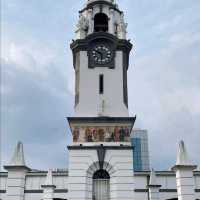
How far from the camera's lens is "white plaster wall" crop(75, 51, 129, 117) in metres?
34.5

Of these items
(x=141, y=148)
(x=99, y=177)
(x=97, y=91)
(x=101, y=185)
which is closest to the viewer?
(x=101, y=185)

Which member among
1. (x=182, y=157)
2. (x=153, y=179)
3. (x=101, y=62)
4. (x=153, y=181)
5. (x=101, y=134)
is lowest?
(x=153, y=181)

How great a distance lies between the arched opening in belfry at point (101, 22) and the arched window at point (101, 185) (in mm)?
14142

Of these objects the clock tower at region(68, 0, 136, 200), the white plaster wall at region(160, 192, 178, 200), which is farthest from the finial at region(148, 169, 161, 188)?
the clock tower at region(68, 0, 136, 200)

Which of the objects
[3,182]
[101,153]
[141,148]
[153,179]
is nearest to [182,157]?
[153,179]

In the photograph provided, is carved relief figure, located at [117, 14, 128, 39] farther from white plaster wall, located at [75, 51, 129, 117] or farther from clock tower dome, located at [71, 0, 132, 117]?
white plaster wall, located at [75, 51, 129, 117]

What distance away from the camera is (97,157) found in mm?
32719

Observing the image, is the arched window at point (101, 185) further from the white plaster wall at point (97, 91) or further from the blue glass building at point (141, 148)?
the blue glass building at point (141, 148)

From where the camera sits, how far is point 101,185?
1280 inches

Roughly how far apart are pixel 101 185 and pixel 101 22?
16.3 meters

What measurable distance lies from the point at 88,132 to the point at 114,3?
14883 mm

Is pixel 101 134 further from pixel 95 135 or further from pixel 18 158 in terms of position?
pixel 18 158

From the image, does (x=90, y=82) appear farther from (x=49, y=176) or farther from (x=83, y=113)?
(x=49, y=176)

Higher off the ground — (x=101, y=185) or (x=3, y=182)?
(x=3, y=182)
